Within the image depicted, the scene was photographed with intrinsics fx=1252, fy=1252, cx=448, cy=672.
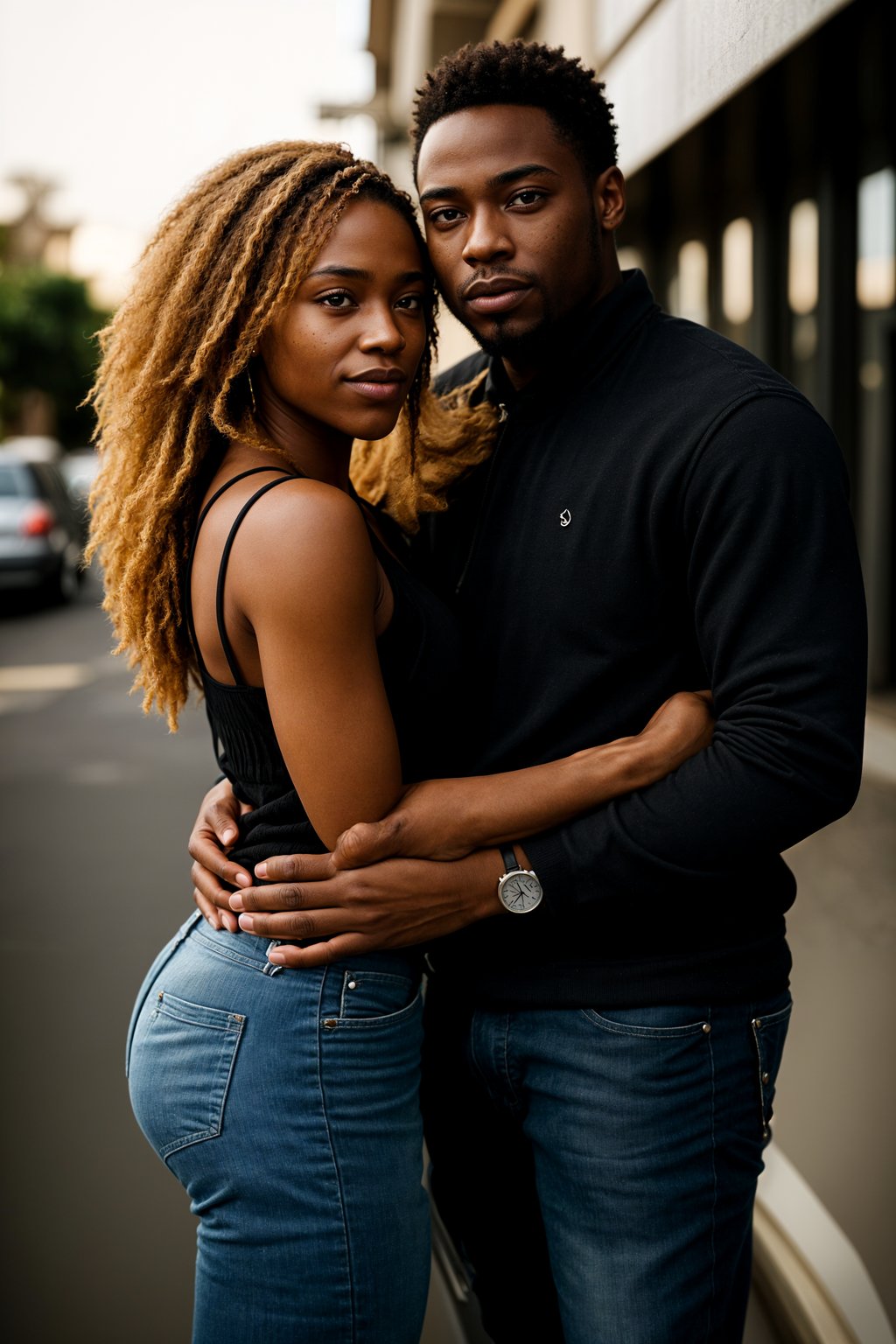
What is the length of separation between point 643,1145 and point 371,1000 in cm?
45

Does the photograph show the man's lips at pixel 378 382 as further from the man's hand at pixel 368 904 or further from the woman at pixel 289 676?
the man's hand at pixel 368 904

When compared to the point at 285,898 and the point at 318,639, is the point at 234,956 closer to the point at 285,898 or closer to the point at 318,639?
the point at 285,898

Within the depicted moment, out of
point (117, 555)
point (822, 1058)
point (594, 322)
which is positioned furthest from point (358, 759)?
point (822, 1058)

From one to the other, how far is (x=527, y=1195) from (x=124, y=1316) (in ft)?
4.82

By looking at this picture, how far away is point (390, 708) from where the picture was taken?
1.85 m

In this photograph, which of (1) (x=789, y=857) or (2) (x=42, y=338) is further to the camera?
(2) (x=42, y=338)

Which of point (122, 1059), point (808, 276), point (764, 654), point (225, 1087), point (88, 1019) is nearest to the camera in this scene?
point (764, 654)

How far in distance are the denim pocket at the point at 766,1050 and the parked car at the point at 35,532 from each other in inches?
558

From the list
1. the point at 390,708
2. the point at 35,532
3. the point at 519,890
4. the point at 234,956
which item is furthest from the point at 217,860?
the point at 35,532

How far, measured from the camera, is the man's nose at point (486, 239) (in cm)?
197

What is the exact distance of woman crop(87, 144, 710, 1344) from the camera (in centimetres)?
172

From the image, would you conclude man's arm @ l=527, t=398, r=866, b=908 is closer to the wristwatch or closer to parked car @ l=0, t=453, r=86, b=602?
the wristwatch

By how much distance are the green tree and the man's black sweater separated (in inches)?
1710

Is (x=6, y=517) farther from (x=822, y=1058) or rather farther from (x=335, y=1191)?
(x=335, y=1191)
